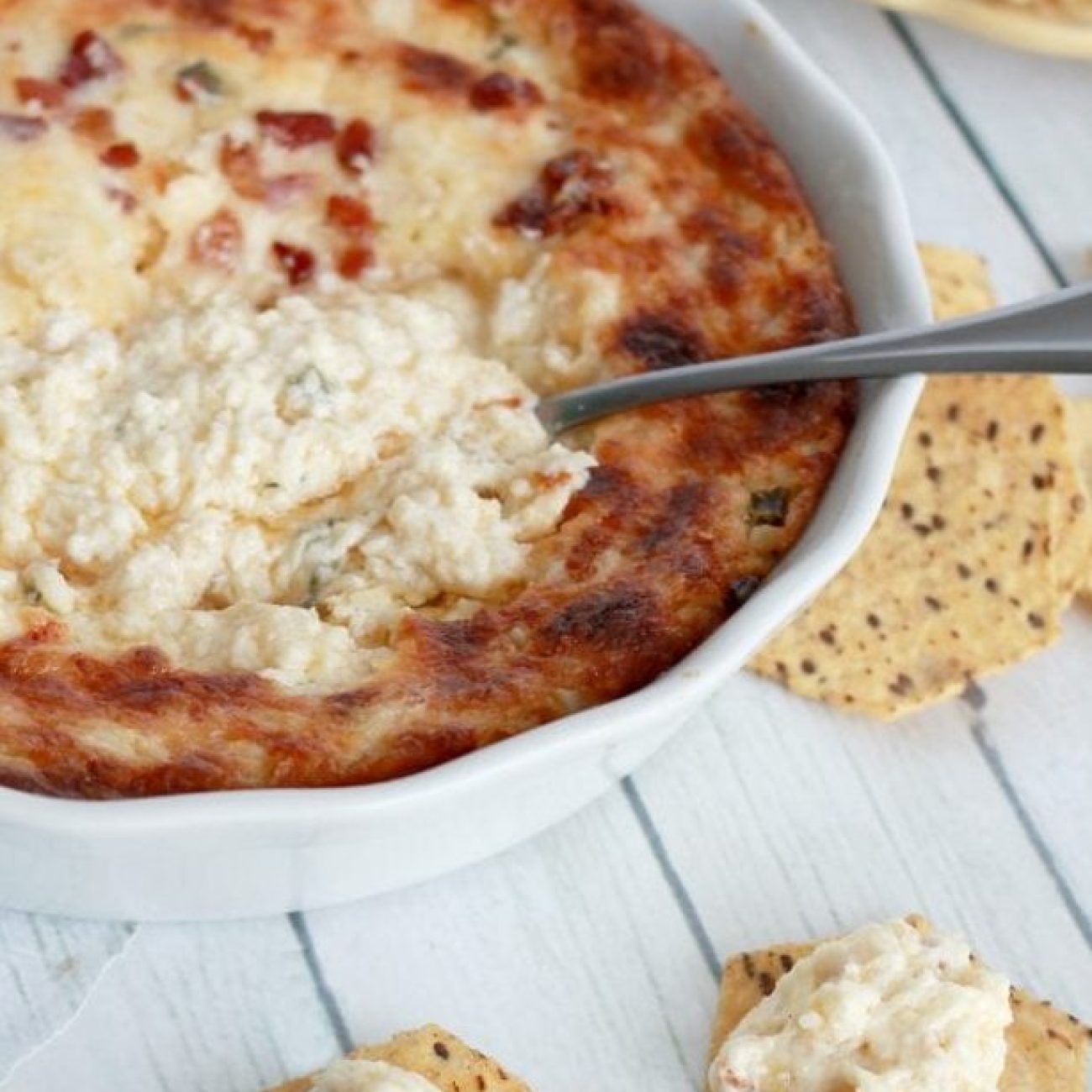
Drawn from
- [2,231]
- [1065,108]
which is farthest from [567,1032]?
[1065,108]

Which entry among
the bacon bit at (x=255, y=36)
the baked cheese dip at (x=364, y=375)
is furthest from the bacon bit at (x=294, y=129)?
the bacon bit at (x=255, y=36)

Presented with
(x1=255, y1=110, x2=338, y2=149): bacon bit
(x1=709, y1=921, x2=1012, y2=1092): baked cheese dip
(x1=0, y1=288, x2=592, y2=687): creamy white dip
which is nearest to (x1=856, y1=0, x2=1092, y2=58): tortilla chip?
(x1=255, y1=110, x2=338, y2=149): bacon bit

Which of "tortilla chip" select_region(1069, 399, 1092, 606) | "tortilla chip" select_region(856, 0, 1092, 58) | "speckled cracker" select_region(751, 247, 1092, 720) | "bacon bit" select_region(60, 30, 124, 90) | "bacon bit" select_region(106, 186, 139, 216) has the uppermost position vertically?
"tortilla chip" select_region(856, 0, 1092, 58)

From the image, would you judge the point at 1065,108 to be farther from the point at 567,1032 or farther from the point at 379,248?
the point at 567,1032

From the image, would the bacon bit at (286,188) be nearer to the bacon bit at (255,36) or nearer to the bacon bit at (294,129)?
the bacon bit at (294,129)

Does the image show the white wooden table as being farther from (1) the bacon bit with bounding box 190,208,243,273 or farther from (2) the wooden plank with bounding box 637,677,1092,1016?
(1) the bacon bit with bounding box 190,208,243,273
